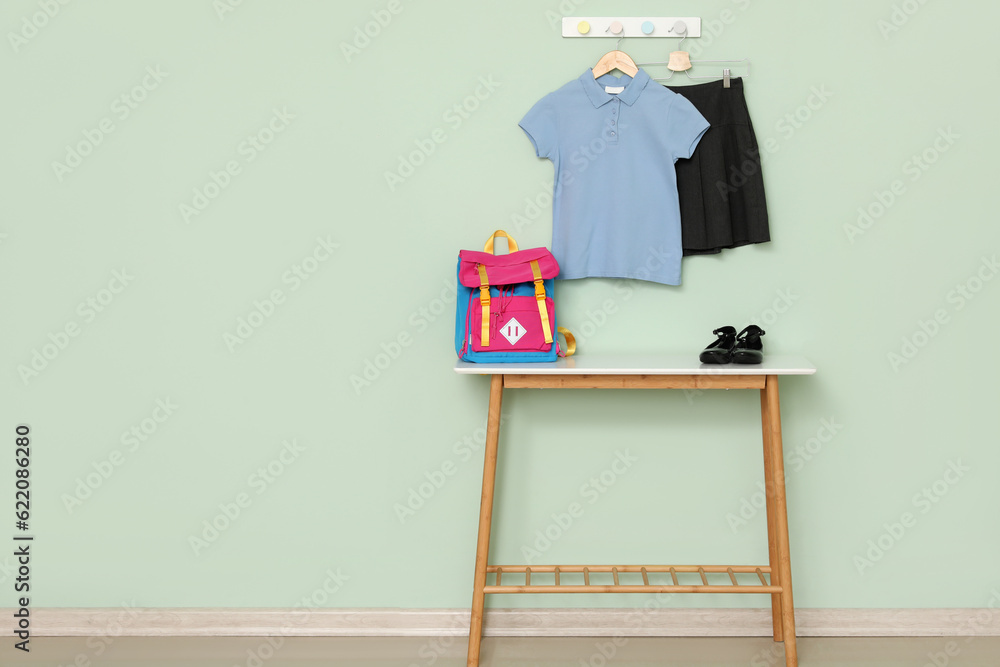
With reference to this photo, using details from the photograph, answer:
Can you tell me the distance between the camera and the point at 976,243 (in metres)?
2.11

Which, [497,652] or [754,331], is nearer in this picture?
[754,331]

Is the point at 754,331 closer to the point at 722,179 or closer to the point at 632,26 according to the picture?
the point at 722,179

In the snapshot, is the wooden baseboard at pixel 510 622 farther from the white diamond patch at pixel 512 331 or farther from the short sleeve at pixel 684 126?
the short sleeve at pixel 684 126

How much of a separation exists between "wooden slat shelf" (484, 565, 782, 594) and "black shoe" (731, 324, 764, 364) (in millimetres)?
568

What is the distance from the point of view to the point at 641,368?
1.85 meters

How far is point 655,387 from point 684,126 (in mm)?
737

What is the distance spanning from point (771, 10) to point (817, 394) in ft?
3.56

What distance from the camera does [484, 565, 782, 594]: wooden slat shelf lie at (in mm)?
1924

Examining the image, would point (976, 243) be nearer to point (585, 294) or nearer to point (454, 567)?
point (585, 294)

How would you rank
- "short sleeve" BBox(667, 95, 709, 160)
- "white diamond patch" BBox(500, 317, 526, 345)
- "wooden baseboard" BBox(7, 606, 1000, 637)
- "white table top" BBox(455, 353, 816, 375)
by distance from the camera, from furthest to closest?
"wooden baseboard" BBox(7, 606, 1000, 637) < "short sleeve" BBox(667, 95, 709, 160) < "white diamond patch" BBox(500, 317, 526, 345) < "white table top" BBox(455, 353, 816, 375)

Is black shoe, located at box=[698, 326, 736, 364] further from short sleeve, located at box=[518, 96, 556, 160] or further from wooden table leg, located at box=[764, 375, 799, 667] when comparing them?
short sleeve, located at box=[518, 96, 556, 160]

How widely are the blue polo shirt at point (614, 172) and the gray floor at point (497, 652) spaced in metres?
1.04

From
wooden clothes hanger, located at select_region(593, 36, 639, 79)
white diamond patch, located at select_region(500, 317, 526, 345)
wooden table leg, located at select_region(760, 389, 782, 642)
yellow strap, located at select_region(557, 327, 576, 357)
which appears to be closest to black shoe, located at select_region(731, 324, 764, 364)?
wooden table leg, located at select_region(760, 389, 782, 642)

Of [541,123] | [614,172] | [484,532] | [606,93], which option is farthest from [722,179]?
[484,532]
